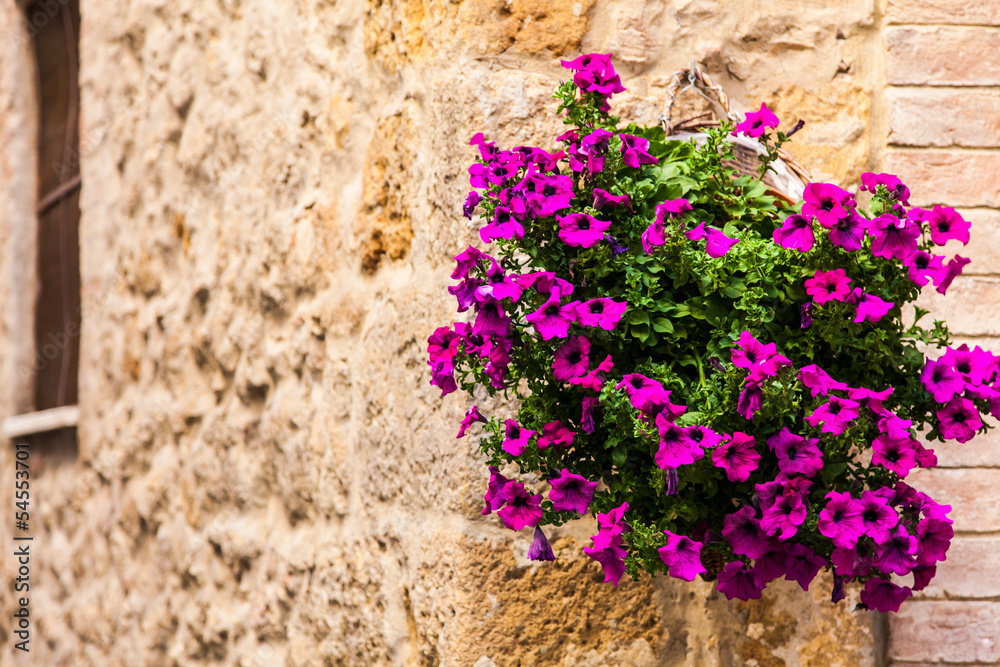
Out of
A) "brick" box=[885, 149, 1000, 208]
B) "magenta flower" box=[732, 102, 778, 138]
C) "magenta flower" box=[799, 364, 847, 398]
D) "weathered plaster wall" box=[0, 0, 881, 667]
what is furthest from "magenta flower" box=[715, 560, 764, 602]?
"brick" box=[885, 149, 1000, 208]

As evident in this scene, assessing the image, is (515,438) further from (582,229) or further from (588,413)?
(582,229)

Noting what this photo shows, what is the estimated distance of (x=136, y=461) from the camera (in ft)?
9.20

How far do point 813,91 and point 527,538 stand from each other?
94 cm

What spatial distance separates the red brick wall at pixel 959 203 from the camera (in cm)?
147

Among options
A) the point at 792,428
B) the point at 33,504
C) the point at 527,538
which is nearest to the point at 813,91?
the point at 792,428

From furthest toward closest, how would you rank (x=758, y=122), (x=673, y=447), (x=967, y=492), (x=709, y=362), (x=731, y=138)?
(x=967, y=492) < (x=731, y=138) < (x=758, y=122) < (x=709, y=362) < (x=673, y=447)

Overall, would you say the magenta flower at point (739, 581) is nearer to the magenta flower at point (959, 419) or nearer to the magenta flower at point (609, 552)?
the magenta flower at point (609, 552)

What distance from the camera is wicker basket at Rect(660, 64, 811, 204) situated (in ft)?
4.46

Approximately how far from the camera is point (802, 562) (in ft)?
3.64

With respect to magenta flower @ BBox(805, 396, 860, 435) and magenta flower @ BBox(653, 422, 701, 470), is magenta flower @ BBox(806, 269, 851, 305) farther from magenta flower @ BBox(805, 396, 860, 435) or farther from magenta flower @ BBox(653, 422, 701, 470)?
magenta flower @ BBox(653, 422, 701, 470)

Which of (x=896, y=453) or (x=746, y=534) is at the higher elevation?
(x=896, y=453)

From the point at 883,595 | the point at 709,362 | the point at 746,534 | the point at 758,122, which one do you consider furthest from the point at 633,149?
the point at 883,595

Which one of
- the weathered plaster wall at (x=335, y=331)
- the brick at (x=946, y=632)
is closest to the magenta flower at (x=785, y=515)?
the weathered plaster wall at (x=335, y=331)

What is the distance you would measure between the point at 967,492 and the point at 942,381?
0.45 meters
